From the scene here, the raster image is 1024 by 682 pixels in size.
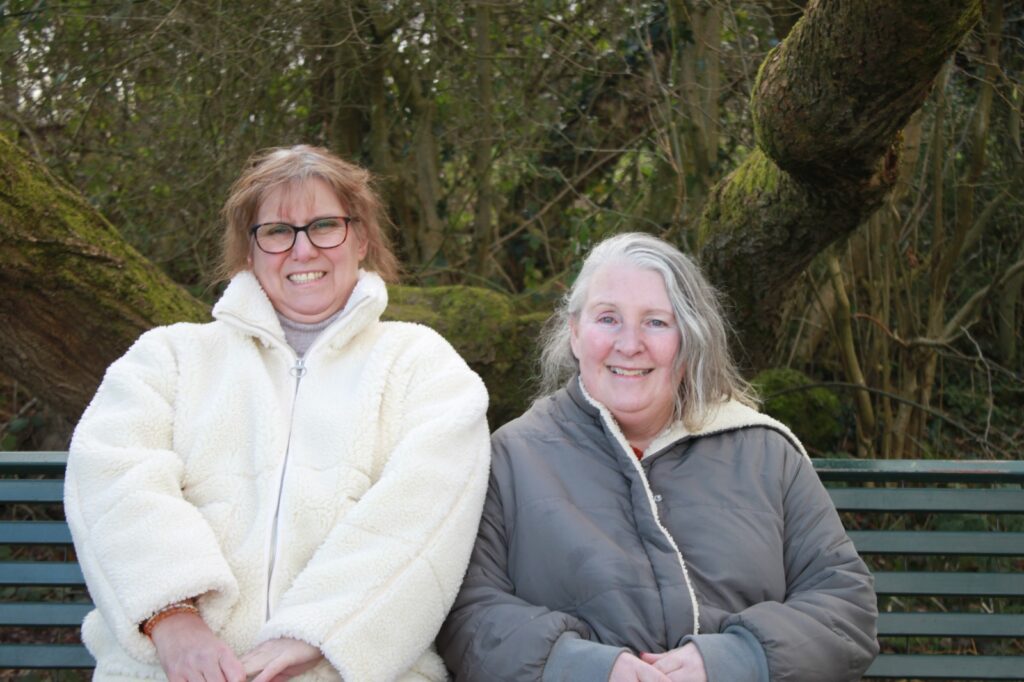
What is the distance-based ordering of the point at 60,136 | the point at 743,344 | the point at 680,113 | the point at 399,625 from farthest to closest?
the point at 60,136 → the point at 680,113 → the point at 743,344 → the point at 399,625

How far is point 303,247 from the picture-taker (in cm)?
280

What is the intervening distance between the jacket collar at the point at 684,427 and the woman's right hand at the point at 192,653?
997 mm

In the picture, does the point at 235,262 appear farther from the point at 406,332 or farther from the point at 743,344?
the point at 743,344

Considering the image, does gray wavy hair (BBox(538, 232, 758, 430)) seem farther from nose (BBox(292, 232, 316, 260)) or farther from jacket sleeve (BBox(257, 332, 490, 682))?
nose (BBox(292, 232, 316, 260))

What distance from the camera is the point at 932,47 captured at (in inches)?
105

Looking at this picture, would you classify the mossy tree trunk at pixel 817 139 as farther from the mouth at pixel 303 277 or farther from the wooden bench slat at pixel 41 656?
the wooden bench slat at pixel 41 656

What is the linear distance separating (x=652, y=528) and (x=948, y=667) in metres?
1.18

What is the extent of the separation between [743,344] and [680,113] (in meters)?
1.31

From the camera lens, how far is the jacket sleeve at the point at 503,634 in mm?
2383

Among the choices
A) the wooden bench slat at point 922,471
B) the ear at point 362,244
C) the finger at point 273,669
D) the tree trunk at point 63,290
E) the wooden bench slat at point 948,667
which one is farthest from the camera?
the tree trunk at point 63,290

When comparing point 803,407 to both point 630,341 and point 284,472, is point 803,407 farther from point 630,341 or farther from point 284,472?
point 284,472

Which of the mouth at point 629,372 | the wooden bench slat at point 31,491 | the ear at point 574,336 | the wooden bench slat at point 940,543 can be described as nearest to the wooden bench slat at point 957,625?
the wooden bench slat at point 940,543

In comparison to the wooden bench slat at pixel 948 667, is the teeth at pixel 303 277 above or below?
above

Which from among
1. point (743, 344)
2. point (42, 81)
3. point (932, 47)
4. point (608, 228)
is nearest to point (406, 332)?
point (932, 47)
